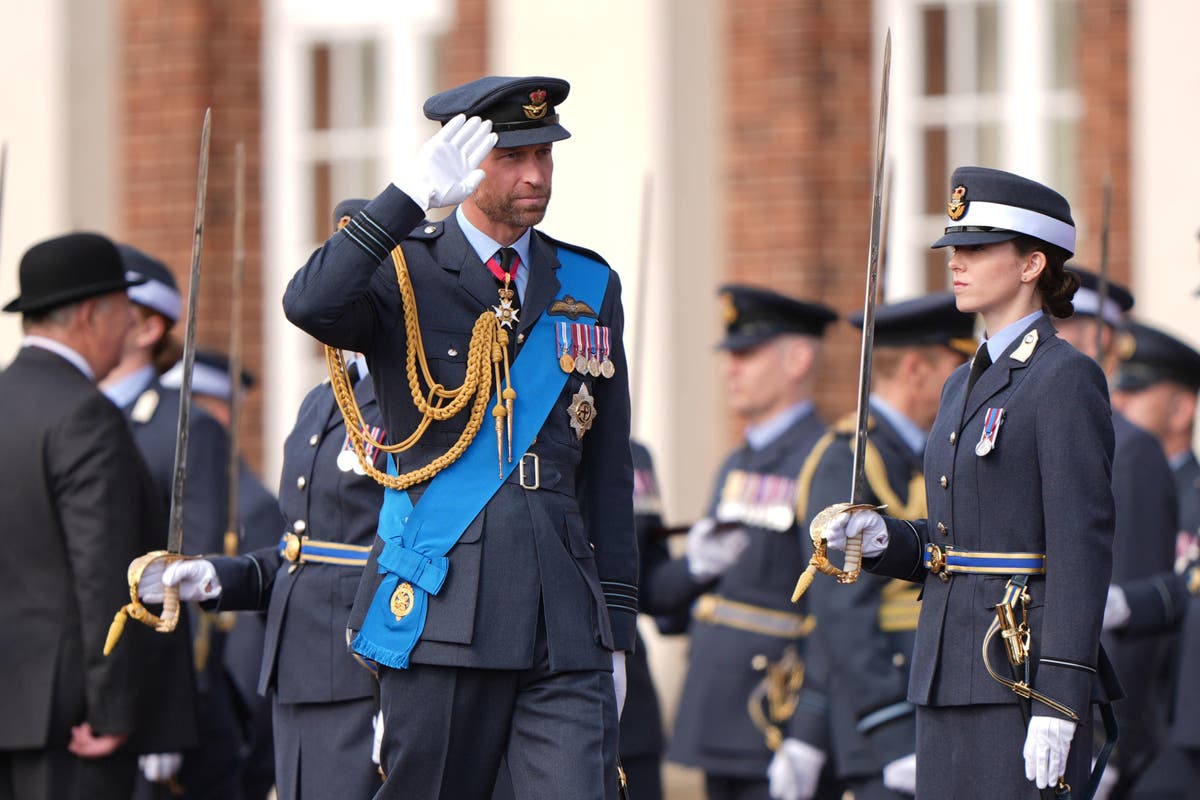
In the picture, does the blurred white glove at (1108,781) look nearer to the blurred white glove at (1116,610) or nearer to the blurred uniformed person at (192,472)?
the blurred white glove at (1116,610)

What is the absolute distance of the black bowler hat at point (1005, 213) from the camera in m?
5.09

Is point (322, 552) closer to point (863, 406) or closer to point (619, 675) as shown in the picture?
point (619, 675)

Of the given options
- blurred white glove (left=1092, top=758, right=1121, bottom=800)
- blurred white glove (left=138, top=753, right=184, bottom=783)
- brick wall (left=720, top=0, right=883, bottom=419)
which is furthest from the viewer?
brick wall (left=720, top=0, right=883, bottom=419)

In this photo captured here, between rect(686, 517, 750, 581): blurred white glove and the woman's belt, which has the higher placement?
the woman's belt

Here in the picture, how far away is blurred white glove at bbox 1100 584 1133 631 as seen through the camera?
634 centimetres

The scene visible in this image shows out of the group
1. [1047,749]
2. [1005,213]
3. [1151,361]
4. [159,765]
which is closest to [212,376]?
[159,765]

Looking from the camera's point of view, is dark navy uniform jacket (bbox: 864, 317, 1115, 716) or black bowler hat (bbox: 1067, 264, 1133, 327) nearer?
dark navy uniform jacket (bbox: 864, 317, 1115, 716)

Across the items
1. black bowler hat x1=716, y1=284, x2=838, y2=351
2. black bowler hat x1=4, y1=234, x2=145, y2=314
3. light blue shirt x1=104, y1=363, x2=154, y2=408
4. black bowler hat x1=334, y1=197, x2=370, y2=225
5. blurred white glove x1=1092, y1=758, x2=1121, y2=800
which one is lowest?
blurred white glove x1=1092, y1=758, x2=1121, y2=800

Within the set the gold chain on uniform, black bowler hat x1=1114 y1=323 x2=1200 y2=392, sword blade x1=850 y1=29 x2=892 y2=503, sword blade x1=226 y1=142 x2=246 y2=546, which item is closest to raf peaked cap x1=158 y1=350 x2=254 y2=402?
sword blade x1=226 y1=142 x2=246 y2=546

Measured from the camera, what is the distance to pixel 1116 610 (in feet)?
20.9

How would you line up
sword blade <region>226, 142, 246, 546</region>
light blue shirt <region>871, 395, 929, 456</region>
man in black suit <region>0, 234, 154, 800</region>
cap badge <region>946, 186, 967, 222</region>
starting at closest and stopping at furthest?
cap badge <region>946, 186, 967, 222</region>
man in black suit <region>0, 234, 154, 800</region>
sword blade <region>226, 142, 246, 546</region>
light blue shirt <region>871, 395, 929, 456</region>

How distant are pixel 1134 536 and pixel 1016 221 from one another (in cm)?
202

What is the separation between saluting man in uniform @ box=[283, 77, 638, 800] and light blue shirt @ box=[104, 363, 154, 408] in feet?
8.10

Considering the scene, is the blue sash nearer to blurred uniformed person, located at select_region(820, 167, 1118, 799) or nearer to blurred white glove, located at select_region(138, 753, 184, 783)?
blurred uniformed person, located at select_region(820, 167, 1118, 799)
